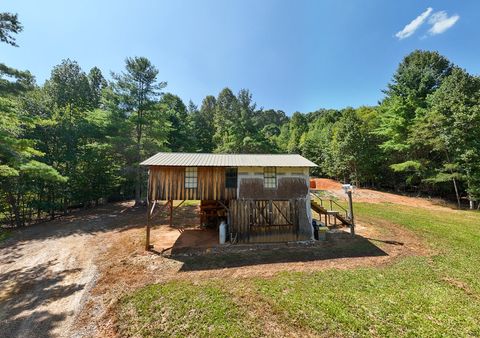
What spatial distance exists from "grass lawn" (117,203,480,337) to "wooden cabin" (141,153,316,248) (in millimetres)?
4075

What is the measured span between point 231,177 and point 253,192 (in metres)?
1.64

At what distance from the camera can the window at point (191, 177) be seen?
1289cm

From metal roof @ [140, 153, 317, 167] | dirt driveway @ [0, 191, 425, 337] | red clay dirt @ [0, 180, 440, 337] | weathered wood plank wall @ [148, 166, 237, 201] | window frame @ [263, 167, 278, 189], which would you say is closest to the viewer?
dirt driveway @ [0, 191, 425, 337]

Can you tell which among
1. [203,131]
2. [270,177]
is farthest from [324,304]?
[203,131]

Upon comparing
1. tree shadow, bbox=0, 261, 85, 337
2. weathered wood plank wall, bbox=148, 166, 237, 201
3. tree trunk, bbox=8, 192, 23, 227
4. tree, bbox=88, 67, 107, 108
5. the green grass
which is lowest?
tree shadow, bbox=0, 261, 85, 337

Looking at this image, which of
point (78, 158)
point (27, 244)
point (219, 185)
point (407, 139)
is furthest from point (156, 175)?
point (407, 139)

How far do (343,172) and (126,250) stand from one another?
34.7m

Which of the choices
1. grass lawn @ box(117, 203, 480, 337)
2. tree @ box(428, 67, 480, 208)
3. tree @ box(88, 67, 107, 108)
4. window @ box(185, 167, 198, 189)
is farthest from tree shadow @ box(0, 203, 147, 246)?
tree @ box(428, 67, 480, 208)

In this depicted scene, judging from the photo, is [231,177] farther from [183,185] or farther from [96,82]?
[96,82]

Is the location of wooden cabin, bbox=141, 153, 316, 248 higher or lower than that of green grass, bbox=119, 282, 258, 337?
higher

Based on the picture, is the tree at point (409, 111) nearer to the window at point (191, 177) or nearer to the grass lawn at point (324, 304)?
the grass lawn at point (324, 304)

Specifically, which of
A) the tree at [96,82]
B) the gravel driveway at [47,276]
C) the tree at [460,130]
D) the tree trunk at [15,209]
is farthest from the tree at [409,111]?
the tree at [96,82]

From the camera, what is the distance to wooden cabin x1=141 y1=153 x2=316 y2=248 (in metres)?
12.8

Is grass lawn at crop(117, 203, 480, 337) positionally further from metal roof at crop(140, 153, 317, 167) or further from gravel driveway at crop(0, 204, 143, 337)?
metal roof at crop(140, 153, 317, 167)
